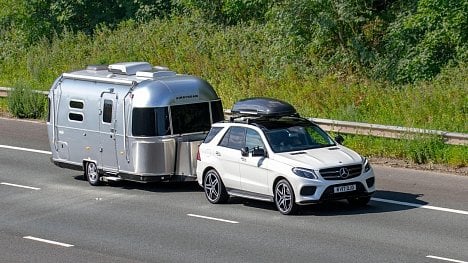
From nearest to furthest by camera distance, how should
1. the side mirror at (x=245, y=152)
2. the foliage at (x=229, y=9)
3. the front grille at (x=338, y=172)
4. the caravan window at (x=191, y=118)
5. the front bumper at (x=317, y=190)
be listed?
1. the front bumper at (x=317, y=190)
2. the front grille at (x=338, y=172)
3. the side mirror at (x=245, y=152)
4. the caravan window at (x=191, y=118)
5. the foliage at (x=229, y=9)

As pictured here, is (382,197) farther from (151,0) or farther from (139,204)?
(151,0)

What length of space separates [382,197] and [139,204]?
451cm

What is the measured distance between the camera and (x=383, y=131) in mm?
26141

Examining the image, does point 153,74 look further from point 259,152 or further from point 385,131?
point 385,131

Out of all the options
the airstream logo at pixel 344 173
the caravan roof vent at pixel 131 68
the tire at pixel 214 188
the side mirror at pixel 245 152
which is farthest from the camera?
the caravan roof vent at pixel 131 68

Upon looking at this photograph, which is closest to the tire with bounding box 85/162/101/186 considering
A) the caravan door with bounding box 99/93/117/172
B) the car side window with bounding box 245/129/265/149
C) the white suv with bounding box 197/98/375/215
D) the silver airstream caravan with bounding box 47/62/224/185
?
the silver airstream caravan with bounding box 47/62/224/185

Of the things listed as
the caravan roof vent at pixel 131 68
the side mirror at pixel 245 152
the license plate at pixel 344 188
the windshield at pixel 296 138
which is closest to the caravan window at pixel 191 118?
the caravan roof vent at pixel 131 68

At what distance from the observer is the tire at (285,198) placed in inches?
795

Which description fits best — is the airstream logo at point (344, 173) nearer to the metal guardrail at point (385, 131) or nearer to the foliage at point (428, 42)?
the metal guardrail at point (385, 131)

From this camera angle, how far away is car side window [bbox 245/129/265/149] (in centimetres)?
2123

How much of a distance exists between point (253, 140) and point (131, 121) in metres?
3.16

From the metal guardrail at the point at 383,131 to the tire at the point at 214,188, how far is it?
544 centimetres

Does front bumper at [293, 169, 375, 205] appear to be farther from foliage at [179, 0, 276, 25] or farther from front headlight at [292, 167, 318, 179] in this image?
foliage at [179, 0, 276, 25]

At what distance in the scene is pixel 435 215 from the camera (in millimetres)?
20172
